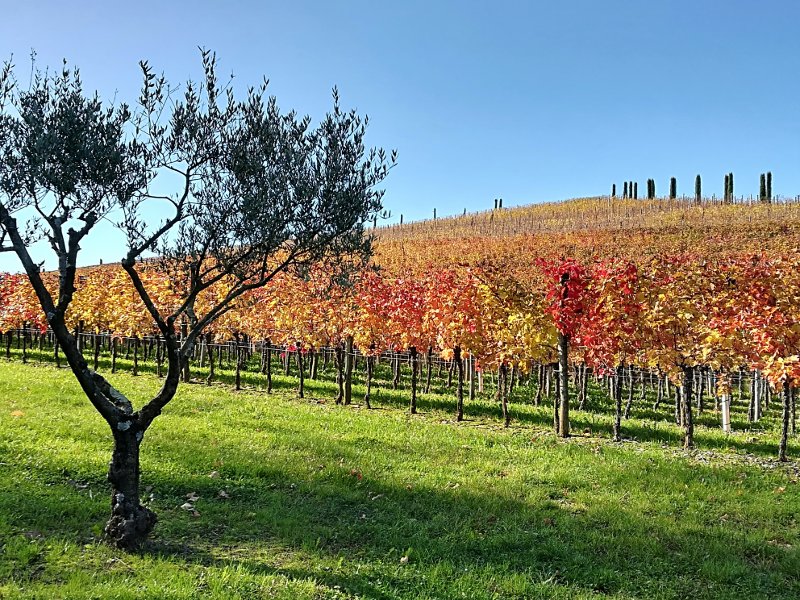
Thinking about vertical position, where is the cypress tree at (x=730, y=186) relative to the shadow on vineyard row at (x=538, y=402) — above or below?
above

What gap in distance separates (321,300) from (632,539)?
15682 millimetres

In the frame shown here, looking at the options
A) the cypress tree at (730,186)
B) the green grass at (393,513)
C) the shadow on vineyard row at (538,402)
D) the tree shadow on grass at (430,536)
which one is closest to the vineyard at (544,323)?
the shadow on vineyard row at (538,402)

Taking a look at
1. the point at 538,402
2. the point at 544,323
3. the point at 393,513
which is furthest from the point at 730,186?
the point at 393,513

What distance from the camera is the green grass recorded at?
6.66 m

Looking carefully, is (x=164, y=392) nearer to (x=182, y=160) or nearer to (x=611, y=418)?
(x=182, y=160)

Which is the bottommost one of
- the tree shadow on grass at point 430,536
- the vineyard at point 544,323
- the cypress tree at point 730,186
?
the tree shadow on grass at point 430,536

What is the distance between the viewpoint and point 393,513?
30.0 ft

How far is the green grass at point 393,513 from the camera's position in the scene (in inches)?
262

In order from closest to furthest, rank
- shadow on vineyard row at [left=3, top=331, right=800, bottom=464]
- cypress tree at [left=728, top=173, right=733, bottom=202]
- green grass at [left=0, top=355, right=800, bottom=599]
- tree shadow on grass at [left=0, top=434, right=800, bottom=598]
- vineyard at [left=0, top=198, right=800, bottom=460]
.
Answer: green grass at [left=0, top=355, right=800, bottom=599] → tree shadow on grass at [left=0, top=434, right=800, bottom=598] → vineyard at [left=0, top=198, right=800, bottom=460] → shadow on vineyard row at [left=3, top=331, right=800, bottom=464] → cypress tree at [left=728, top=173, right=733, bottom=202]

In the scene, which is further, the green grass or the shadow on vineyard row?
the shadow on vineyard row

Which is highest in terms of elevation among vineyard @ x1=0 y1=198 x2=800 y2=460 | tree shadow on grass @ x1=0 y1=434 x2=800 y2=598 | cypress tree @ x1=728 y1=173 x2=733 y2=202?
cypress tree @ x1=728 y1=173 x2=733 y2=202

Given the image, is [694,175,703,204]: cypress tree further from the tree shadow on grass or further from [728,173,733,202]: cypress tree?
the tree shadow on grass

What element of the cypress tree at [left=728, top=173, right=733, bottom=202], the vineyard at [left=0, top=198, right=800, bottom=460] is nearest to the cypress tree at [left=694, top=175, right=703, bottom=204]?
the cypress tree at [left=728, top=173, right=733, bottom=202]

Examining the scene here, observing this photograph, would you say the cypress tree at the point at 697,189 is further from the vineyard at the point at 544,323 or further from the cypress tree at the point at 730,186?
the vineyard at the point at 544,323
